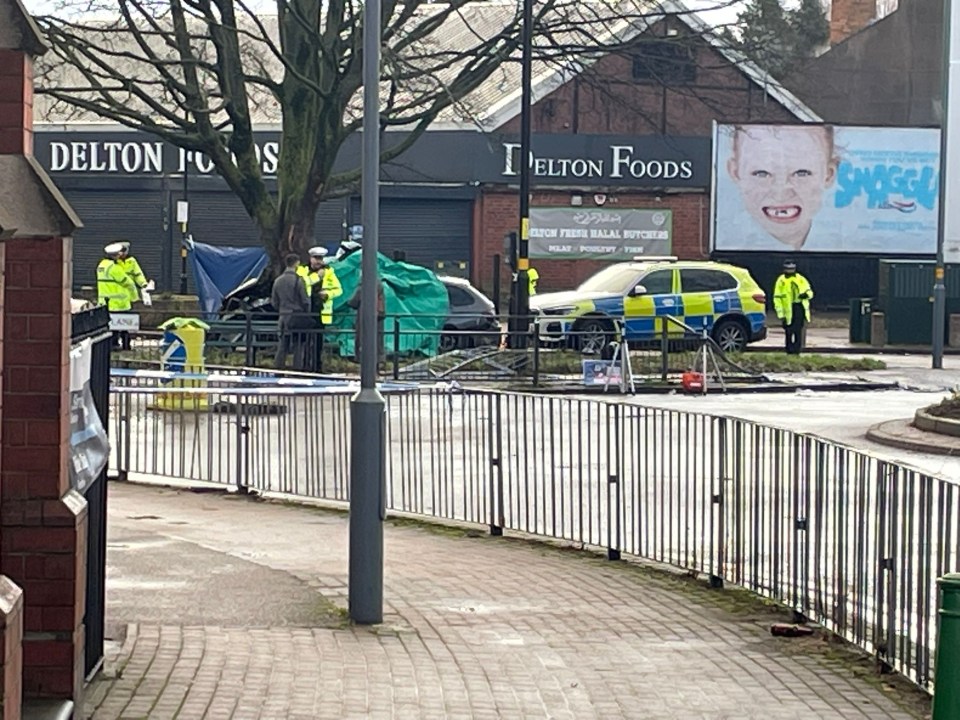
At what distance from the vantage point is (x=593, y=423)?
→ 41.3 feet

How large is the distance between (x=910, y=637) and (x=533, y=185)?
4269 cm

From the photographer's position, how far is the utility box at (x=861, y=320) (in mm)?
39028

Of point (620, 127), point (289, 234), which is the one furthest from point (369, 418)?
point (620, 127)

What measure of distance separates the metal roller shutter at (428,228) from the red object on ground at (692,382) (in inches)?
961

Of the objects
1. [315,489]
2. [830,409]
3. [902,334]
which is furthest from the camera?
[902,334]

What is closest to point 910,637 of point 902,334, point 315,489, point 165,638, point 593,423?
point 165,638

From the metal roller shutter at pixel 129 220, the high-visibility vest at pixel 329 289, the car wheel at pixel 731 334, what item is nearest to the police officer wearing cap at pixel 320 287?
the high-visibility vest at pixel 329 289

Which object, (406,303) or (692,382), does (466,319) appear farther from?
(692,382)

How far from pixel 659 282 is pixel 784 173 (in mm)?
13512

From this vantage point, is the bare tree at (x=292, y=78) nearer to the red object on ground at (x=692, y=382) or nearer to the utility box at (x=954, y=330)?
the red object on ground at (x=692, y=382)

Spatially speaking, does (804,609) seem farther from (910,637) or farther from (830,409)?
(830,409)

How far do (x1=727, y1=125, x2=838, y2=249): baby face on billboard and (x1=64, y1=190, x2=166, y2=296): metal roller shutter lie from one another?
1639cm

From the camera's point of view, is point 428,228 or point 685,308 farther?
point 428,228

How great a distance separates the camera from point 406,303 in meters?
30.5
